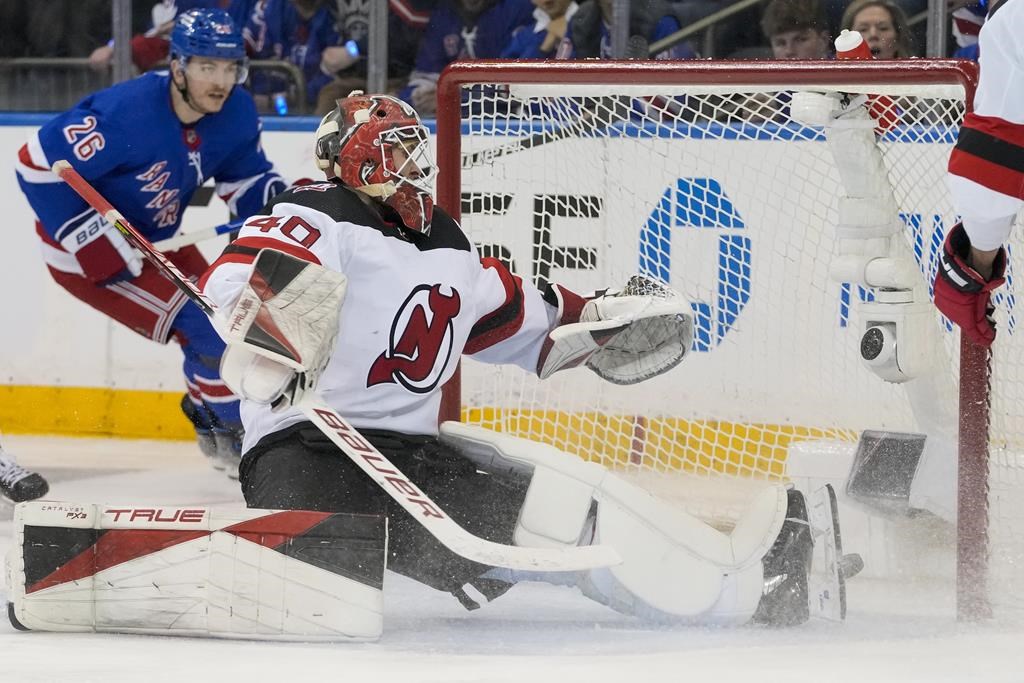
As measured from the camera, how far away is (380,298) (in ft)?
8.32

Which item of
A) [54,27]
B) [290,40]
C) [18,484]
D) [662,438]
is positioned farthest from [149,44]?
[662,438]

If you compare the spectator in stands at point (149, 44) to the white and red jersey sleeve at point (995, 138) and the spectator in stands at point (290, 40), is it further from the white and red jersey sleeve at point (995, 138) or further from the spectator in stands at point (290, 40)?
the white and red jersey sleeve at point (995, 138)

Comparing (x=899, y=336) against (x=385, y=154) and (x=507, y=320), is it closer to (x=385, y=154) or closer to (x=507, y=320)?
(x=507, y=320)

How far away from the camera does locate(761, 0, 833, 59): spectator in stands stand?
148 inches

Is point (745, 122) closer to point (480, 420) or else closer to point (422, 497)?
point (480, 420)

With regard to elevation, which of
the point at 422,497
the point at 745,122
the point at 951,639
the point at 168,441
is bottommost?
the point at 168,441

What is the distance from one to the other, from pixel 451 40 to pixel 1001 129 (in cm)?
261

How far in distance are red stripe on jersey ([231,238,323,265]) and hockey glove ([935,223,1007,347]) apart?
92 centimetres

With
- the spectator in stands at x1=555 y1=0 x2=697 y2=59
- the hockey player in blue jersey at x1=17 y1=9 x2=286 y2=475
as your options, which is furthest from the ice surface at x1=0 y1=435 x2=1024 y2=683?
the spectator in stands at x1=555 y1=0 x2=697 y2=59

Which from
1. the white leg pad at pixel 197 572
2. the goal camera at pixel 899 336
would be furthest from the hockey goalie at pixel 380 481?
the goal camera at pixel 899 336

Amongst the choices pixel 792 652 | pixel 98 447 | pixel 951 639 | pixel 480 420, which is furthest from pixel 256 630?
pixel 98 447

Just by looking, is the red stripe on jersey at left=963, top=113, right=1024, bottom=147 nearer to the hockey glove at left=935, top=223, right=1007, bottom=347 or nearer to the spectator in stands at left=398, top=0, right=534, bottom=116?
the hockey glove at left=935, top=223, right=1007, bottom=347

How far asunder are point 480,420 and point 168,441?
148 cm

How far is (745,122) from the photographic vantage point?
3.54m
